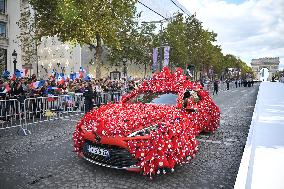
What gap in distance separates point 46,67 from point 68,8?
→ 4093 cm

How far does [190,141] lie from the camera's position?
6.35 m

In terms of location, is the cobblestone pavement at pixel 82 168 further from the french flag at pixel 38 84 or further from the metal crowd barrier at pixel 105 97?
the metal crowd barrier at pixel 105 97

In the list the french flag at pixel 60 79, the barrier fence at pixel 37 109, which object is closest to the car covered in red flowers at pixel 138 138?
the barrier fence at pixel 37 109

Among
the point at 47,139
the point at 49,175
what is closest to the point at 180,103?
the point at 49,175

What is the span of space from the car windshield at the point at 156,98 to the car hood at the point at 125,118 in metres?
0.54

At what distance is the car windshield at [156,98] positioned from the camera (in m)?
7.52

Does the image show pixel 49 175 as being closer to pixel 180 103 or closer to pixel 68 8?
pixel 180 103

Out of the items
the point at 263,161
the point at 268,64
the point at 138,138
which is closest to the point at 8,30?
the point at 138,138

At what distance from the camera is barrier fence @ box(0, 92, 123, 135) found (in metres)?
11.9

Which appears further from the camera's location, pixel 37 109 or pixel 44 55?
pixel 44 55

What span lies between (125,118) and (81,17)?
19774mm

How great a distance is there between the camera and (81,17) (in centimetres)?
2417

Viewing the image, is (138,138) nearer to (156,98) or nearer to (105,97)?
(156,98)

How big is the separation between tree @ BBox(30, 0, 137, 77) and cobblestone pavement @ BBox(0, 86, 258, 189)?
622 inches
